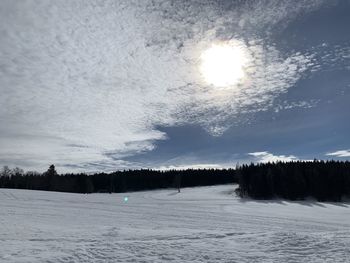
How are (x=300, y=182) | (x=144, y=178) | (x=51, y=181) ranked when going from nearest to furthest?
(x=300, y=182), (x=51, y=181), (x=144, y=178)

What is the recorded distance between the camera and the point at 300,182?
283ft

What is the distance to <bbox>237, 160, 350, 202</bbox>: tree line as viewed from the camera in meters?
85.8

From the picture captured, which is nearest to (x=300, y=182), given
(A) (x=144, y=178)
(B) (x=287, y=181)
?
(B) (x=287, y=181)

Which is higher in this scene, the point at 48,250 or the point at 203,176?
the point at 203,176

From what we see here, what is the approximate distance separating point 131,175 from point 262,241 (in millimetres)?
143967

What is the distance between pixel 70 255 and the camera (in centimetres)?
1314

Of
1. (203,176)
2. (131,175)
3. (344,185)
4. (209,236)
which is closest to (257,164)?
(344,185)

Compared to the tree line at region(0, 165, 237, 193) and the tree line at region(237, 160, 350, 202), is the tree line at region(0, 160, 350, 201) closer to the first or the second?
the tree line at region(237, 160, 350, 202)

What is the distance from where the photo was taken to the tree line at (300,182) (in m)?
85.8

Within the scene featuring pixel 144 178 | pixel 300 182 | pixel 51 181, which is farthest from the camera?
pixel 144 178

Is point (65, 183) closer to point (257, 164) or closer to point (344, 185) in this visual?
point (257, 164)

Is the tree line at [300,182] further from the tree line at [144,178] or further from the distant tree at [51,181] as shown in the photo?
the distant tree at [51,181]

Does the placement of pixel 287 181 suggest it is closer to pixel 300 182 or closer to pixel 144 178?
pixel 300 182

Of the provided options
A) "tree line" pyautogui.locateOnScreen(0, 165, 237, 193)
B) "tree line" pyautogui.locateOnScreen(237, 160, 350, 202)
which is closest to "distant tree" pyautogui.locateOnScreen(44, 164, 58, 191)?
"tree line" pyautogui.locateOnScreen(0, 165, 237, 193)
